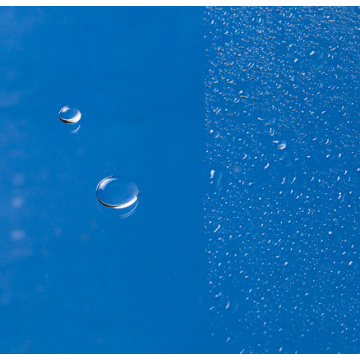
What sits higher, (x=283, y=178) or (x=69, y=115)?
(x=69, y=115)

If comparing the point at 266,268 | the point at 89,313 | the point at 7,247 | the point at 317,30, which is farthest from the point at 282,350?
the point at 317,30

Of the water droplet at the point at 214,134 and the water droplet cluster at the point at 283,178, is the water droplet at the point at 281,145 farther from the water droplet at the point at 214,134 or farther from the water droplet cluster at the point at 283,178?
the water droplet at the point at 214,134

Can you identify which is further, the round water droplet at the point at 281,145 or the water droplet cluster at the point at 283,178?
the round water droplet at the point at 281,145

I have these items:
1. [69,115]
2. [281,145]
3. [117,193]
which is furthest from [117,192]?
[281,145]

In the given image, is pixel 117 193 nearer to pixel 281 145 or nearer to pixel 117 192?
pixel 117 192

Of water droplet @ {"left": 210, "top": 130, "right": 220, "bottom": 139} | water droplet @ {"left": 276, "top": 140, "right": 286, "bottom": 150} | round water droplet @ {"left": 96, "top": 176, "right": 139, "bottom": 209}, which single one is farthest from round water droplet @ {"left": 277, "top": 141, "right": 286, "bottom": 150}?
round water droplet @ {"left": 96, "top": 176, "right": 139, "bottom": 209}

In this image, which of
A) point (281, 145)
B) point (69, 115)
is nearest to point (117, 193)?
point (69, 115)

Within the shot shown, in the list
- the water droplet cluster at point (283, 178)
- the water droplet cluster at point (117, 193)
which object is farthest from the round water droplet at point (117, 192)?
the water droplet cluster at point (283, 178)

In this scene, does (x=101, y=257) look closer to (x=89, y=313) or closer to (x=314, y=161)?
(x=89, y=313)
